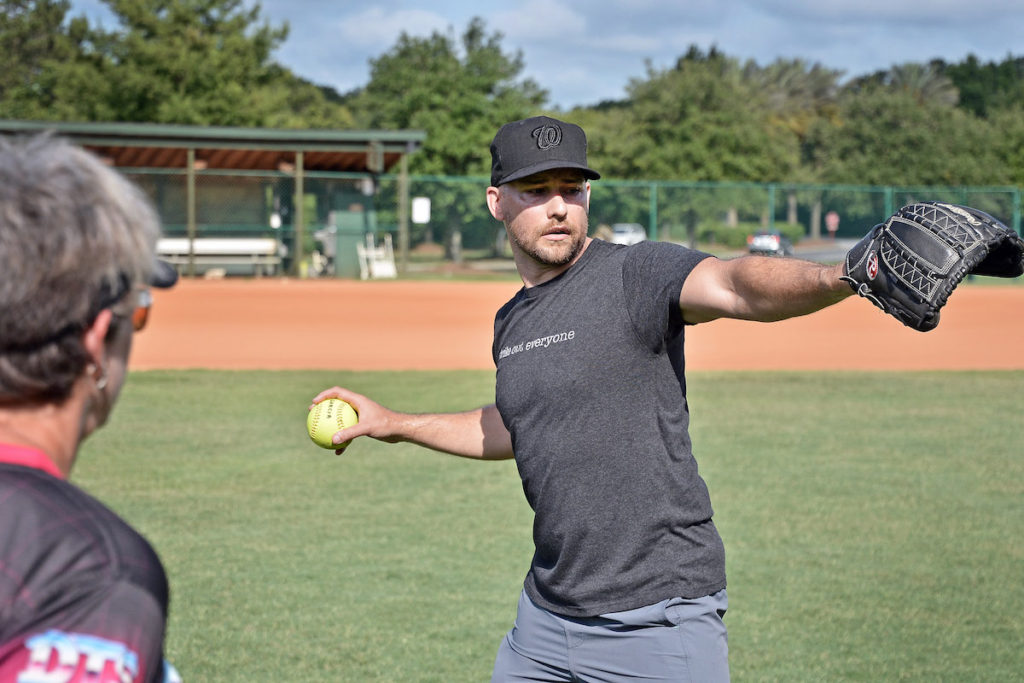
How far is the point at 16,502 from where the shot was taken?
4.37ft

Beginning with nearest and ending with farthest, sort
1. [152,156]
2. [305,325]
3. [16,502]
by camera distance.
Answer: [16,502]
[305,325]
[152,156]

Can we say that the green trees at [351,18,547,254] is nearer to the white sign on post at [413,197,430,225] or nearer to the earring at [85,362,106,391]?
the white sign on post at [413,197,430,225]

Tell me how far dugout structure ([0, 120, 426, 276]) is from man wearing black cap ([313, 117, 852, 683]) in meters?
27.3

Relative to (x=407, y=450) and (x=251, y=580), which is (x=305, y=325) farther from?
(x=251, y=580)

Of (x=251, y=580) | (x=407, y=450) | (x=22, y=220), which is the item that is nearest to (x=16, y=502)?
(x=22, y=220)

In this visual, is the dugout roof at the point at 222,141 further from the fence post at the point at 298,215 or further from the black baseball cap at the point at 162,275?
the black baseball cap at the point at 162,275

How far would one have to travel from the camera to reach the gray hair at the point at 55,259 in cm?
135

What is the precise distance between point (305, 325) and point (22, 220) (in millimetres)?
18913

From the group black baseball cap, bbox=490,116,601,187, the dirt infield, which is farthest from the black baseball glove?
the dirt infield

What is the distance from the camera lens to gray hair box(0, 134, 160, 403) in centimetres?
135

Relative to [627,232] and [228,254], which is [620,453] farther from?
[627,232]

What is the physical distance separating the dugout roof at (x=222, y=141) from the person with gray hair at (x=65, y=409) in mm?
28826

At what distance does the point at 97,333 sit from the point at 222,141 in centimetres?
3053

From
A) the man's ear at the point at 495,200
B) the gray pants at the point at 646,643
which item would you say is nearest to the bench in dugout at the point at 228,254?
the man's ear at the point at 495,200
